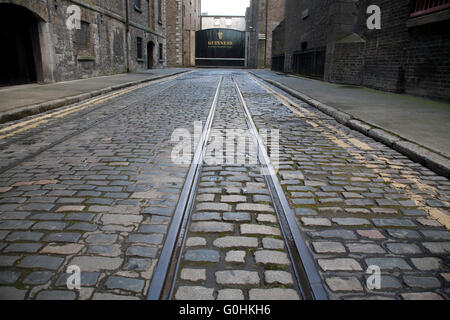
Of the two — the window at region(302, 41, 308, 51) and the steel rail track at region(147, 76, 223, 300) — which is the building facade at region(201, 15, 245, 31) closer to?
the window at region(302, 41, 308, 51)

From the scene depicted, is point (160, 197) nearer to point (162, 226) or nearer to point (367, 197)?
point (162, 226)

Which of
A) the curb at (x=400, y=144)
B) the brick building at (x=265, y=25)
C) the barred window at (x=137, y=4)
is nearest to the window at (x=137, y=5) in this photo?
the barred window at (x=137, y=4)

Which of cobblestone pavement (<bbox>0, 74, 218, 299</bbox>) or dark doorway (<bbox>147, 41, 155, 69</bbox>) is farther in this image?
dark doorway (<bbox>147, 41, 155, 69</bbox>)

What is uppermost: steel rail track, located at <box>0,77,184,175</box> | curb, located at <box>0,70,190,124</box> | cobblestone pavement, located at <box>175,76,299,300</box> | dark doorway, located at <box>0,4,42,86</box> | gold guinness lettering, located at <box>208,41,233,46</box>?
gold guinness lettering, located at <box>208,41,233,46</box>

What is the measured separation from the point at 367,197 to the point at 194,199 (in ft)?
5.49

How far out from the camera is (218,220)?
2844 mm

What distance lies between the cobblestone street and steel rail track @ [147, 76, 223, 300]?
0.02 meters

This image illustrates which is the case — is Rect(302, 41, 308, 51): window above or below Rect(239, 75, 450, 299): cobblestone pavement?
above

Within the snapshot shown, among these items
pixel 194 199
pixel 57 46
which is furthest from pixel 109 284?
pixel 57 46

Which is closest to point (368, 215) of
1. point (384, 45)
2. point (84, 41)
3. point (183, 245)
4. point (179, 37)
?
point (183, 245)

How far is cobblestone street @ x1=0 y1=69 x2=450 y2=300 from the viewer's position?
2.03m

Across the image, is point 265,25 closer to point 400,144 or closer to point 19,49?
point 19,49

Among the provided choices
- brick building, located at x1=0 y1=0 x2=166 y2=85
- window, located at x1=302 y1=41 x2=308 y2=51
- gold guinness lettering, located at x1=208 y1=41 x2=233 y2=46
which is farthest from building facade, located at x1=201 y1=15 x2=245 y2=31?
brick building, located at x1=0 y1=0 x2=166 y2=85

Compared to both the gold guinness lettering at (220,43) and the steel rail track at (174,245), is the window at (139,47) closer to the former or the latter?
the gold guinness lettering at (220,43)
